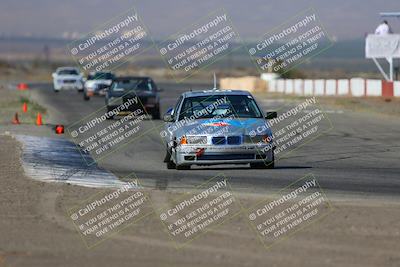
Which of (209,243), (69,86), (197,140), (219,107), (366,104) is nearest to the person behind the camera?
(209,243)

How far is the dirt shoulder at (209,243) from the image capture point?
902 cm

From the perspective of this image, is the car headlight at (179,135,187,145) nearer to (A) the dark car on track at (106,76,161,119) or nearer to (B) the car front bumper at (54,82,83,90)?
(A) the dark car on track at (106,76,161,119)

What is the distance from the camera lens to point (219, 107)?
686 inches

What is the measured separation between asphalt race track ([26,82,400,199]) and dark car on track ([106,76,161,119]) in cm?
509

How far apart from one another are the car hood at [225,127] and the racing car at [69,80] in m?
46.4

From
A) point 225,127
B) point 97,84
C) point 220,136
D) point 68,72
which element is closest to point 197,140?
point 220,136

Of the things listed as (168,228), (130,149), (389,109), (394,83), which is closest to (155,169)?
(130,149)

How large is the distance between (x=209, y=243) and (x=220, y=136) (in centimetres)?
665

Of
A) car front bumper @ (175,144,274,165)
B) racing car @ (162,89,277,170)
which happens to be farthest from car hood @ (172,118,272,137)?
car front bumper @ (175,144,274,165)

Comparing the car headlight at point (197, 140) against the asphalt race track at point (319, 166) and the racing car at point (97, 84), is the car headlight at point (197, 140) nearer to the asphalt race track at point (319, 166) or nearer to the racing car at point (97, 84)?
the asphalt race track at point (319, 166)

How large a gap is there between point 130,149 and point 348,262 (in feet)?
44.9

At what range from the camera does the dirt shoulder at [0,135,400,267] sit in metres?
9.02

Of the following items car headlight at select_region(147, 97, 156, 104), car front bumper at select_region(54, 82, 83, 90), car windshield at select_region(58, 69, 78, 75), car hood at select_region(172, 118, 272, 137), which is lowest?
car headlight at select_region(147, 97, 156, 104)

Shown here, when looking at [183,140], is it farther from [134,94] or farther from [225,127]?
[134,94]
